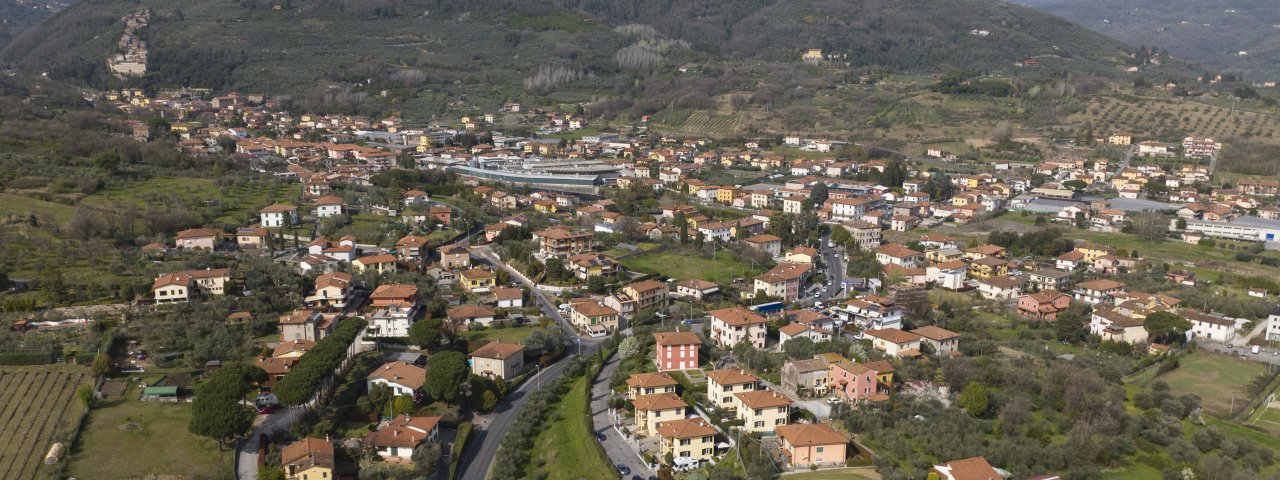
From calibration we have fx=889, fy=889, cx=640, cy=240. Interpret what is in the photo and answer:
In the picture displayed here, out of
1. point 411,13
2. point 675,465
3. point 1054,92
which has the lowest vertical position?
point 675,465

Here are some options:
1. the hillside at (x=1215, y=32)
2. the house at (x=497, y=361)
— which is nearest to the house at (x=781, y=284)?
the house at (x=497, y=361)

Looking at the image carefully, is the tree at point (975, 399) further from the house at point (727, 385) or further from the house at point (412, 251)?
the house at point (412, 251)

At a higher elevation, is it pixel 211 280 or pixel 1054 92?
pixel 1054 92

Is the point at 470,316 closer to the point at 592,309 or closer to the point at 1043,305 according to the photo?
the point at 592,309

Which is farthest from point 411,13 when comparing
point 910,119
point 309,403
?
point 309,403

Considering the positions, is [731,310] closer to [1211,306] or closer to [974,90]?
[1211,306]

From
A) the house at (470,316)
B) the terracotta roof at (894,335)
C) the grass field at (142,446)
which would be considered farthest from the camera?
the house at (470,316)

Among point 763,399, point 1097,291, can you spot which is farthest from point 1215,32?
point 763,399
